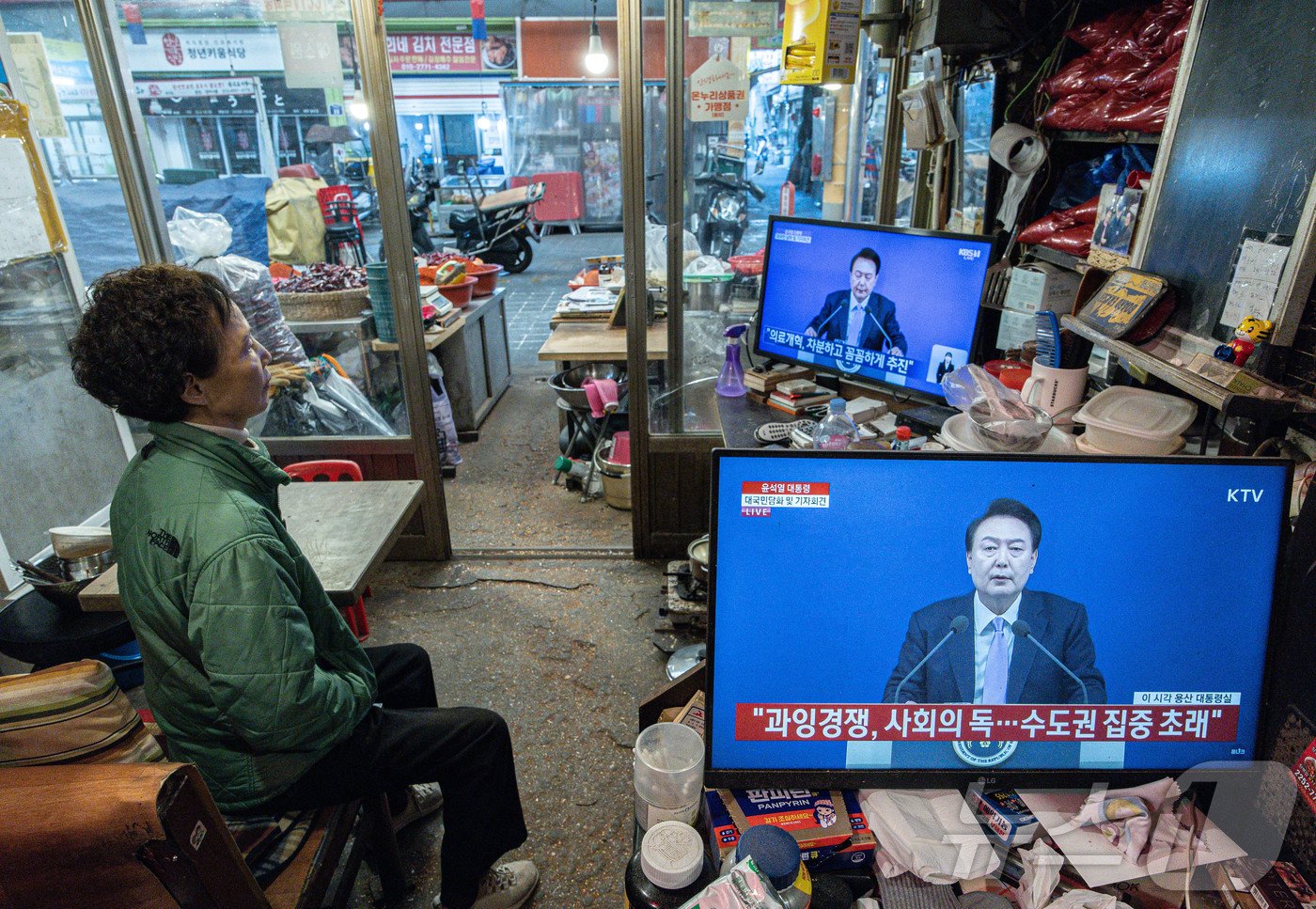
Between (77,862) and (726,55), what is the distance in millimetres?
2932

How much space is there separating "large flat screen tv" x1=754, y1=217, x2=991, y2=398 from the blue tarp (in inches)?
91.3

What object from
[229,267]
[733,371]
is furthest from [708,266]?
[229,267]

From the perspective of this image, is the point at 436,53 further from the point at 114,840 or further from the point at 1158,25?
the point at 114,840

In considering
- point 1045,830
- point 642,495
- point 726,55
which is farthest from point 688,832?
point 726,55

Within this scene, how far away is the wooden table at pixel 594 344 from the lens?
317 centimetres

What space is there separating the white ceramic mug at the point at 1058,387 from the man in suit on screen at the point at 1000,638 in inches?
38.7

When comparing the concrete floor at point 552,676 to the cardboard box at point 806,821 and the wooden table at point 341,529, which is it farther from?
the cardboard box at point 806,821

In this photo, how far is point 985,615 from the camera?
35.6 inches

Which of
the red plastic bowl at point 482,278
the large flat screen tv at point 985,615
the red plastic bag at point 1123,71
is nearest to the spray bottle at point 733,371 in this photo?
the red plastic bag at point 1123,71

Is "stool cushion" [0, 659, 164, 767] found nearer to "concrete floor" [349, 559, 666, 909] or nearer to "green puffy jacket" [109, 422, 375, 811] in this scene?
"green puffy jacket" [109, 422, 375, 811]

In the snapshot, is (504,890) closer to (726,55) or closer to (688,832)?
(688,832)

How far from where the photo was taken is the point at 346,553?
1.86 m

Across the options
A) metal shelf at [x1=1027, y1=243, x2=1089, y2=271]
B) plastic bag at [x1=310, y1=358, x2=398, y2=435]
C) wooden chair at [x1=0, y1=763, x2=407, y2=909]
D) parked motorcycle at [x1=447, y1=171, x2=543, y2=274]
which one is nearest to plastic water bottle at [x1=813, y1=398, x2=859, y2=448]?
metal shelf at [x1=1027, y1=243, x2=1089, y2=271]
